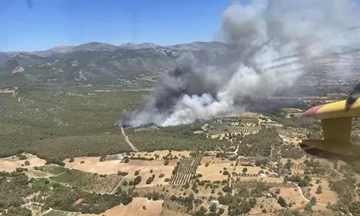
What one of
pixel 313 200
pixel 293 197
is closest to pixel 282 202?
pixel 293 197

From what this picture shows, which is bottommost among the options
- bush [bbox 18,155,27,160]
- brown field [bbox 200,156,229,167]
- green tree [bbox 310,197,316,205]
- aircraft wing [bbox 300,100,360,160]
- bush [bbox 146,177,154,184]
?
bush [bbox 18,155,27,160]

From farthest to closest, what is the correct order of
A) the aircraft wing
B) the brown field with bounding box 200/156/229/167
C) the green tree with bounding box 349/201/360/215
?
the brown field with bounding box 200/156/229/167, the green tree with bounding box 349/201/360/215, the aircraft wing

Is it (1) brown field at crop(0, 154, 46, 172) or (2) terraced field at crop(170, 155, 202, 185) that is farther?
(1) brown field at crop(0, 154, 46, 172)

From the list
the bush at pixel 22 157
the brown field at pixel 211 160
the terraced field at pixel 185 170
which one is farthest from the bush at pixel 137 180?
the bush at pixel 22 157

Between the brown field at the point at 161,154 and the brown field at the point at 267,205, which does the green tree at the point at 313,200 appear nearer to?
the brown field at the point at 267,205

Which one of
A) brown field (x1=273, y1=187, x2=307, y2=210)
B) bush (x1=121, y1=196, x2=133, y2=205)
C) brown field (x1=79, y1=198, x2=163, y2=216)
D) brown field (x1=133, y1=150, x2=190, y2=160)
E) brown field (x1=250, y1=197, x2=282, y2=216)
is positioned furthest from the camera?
brown field (x1=133, y1=150, x2=190, y2=160)

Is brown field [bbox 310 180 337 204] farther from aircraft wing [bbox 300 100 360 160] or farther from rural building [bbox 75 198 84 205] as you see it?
aircraft wing [bbox 300 100 360 160]

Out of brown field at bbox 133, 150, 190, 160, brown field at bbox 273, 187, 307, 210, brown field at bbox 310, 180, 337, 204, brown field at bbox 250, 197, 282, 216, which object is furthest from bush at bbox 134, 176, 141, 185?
brown field at bbox 310, 180, 337, 204
